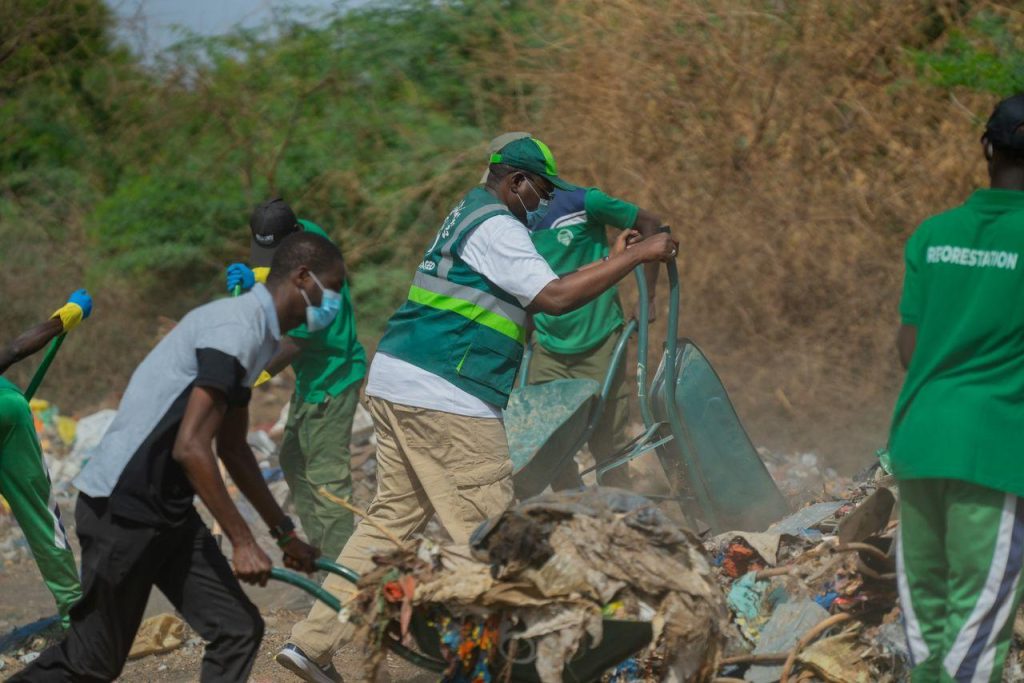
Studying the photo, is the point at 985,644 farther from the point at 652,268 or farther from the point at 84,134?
the point at 84,134

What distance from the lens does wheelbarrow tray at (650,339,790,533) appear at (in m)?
5.41

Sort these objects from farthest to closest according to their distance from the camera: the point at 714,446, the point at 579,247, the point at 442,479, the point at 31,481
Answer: the point at 579,247 < the point at 714,446 < the point at 31,481 < the point at 442,479

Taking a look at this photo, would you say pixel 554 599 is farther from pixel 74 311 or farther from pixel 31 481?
pixel 74 311

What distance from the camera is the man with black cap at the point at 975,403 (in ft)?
9.87

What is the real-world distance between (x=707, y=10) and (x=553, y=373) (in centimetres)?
409

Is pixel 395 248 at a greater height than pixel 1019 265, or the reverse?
pixel 1019 265

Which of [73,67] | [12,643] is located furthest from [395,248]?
[12,643]

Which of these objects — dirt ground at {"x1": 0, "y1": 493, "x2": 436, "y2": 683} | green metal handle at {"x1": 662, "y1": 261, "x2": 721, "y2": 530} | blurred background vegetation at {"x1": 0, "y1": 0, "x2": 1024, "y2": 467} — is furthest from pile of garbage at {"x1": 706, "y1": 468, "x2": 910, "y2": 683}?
blurred background vegetation at {"x1": 0, "y1": 0, "x2": 1024, "y2": 467}

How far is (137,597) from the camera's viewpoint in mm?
3471

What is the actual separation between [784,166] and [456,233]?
5343 millimetres

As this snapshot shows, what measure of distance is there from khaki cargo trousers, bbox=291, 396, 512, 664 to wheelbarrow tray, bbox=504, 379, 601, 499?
2.88ft

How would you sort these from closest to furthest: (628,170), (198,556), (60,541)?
1. (198,556)
2. (60,541)
3. (628,170)

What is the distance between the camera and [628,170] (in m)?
9.26

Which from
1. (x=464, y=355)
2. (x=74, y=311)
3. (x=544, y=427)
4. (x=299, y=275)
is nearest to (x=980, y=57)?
(x=544, y=427)
